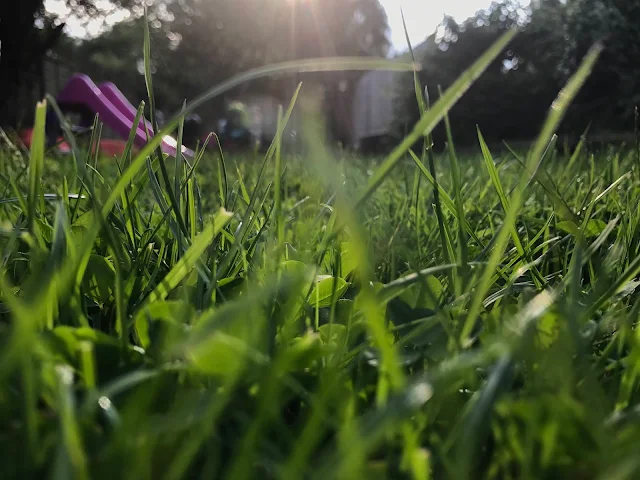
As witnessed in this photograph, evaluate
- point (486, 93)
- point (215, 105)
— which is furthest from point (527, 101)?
point (215, 105)

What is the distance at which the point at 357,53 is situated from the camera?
18.9 meters

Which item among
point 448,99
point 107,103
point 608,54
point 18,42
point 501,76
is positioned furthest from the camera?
point 501,76

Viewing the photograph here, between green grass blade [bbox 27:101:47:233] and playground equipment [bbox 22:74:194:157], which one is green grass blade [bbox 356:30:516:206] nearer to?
green grass blade [bbox 27:101:47:233]

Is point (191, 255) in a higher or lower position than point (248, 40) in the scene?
lower

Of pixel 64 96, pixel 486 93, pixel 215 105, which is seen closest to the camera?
pixel 64 96

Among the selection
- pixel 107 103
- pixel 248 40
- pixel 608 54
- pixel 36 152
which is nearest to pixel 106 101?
pixel 107 103

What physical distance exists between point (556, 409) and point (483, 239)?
1.60 feet

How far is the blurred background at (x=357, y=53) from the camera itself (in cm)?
773

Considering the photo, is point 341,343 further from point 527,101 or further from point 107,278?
point 527,101

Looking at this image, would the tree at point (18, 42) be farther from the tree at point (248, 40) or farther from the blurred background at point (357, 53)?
the tree at point (248, 40)

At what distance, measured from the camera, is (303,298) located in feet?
1.25

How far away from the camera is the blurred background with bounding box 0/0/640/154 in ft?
25.4

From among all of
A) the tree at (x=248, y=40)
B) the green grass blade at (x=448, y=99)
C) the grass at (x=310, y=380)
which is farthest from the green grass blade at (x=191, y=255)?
the tree at (x=248, y=40)

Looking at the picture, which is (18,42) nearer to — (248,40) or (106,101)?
(106,101)
